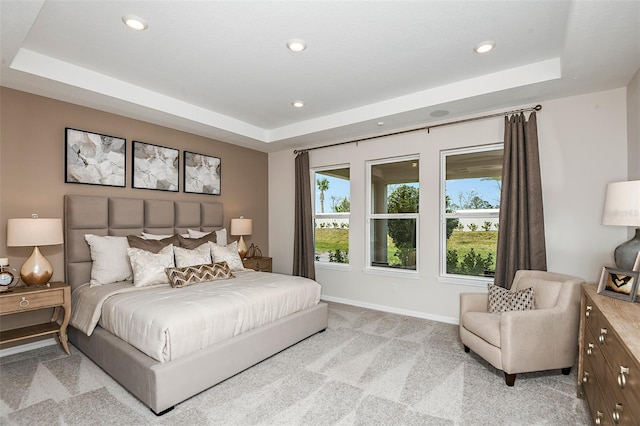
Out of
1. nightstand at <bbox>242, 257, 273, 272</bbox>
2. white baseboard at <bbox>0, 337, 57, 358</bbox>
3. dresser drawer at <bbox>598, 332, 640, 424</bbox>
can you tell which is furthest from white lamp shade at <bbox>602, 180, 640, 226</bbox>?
white baseboard at <bbox>0, 337, 57, 358</bbox>

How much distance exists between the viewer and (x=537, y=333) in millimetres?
2465

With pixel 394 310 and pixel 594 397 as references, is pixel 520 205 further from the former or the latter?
pixel 394 310

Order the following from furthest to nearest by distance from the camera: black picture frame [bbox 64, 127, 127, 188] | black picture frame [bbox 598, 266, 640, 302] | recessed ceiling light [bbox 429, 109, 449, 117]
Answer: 1. recessed ceiling light [bbox 429, 109, 449, 117]
2. black picture frame [bbox 64, 127, 127, 188]
3. black picture frame [bbox 598, 266, 640, 302]

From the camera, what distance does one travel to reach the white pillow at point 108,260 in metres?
3.31

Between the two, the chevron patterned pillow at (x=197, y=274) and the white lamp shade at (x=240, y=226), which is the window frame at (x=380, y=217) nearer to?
the white lamp shade at (x=240, y=226)

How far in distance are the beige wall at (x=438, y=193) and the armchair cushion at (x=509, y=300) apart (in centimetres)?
86

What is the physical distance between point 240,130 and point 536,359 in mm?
4332

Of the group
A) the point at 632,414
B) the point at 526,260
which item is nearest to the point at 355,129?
the point at 526,260

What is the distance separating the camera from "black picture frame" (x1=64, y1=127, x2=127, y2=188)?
11.2 feet

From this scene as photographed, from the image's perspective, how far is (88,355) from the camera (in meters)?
2.92

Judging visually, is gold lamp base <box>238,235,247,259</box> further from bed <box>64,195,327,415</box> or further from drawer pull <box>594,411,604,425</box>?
drawer pull <box>594,411,604,425</box>

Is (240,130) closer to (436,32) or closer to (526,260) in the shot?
(436,32)

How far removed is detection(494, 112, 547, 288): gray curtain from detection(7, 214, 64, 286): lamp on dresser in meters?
4.48

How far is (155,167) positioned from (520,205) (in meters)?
4.38
